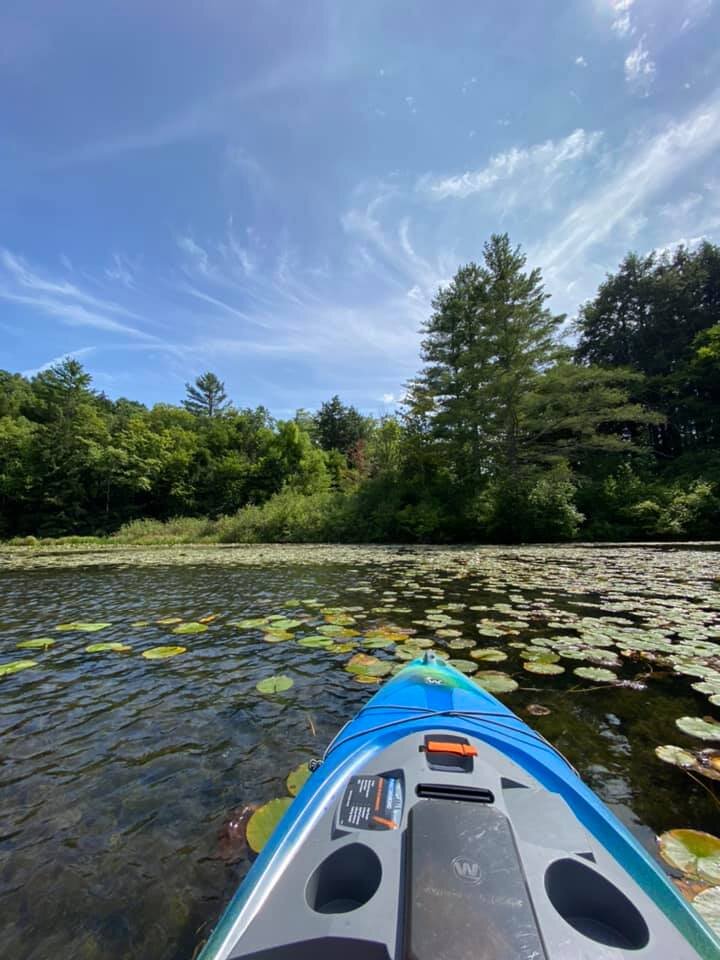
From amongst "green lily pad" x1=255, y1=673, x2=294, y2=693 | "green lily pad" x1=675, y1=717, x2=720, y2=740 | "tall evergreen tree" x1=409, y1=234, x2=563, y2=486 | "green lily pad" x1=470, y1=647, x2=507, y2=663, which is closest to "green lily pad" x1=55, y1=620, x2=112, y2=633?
"green lily pad" x1=255, y1=673, x2=294, y2=693

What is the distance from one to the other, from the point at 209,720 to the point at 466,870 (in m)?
2.05

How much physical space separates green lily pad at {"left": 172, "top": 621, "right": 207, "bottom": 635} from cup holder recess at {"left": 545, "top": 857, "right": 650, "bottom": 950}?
392 cm

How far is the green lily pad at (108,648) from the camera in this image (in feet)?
11.7

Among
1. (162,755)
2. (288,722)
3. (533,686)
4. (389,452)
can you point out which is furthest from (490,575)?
(389,452)

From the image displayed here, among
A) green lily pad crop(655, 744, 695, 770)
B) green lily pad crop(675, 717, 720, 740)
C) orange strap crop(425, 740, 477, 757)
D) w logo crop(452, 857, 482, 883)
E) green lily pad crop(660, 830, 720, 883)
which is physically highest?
w logo crop(452, 857, 482, 883)

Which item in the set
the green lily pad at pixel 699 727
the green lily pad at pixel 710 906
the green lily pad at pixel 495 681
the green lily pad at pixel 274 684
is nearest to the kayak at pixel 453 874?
the green lily pad at pixel 710 906

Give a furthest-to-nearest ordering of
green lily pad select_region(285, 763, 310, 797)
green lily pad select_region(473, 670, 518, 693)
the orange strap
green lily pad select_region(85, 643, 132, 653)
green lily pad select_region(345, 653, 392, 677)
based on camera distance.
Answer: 1. green lily pad select_region(85, 643, 132, 653)
2. green lily pad select_region(345, 653, 392, 677)
3. green lily pad select_region(473, 670, 518, 693)
4. green lily pad select_region(285, 763, 310, 797)
5. the orange strap

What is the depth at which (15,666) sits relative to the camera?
3223 millimetres

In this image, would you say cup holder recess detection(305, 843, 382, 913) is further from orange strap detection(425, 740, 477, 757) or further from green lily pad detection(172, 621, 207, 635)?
green lily pad detection(172, 621, 207, 635)

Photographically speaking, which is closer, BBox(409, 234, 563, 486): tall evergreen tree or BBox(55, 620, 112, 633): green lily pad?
BBox(55, 620, 112, 633): green lily pad

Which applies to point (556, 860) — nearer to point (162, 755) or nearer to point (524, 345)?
point (162, 755)

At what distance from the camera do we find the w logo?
2.81 ft

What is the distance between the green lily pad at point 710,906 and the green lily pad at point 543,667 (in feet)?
5.44

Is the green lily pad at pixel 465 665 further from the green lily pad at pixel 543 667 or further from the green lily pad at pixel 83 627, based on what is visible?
the green lily pad at pixel 83 627
